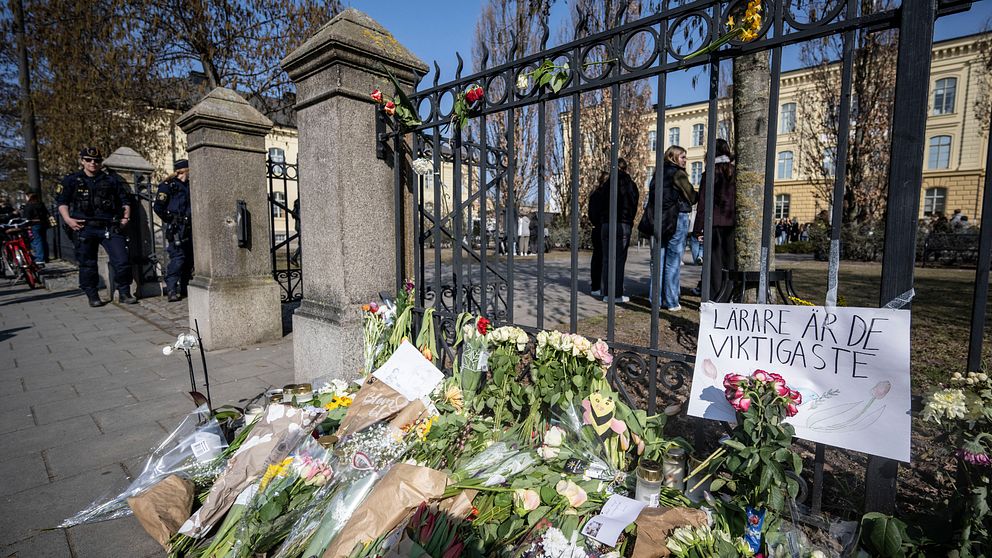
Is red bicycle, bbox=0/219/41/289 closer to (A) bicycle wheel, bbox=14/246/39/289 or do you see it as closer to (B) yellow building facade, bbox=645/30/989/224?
(A) bicycle wheel, bbox=14/246/39/289

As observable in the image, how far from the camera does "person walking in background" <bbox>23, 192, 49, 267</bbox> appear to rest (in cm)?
1172

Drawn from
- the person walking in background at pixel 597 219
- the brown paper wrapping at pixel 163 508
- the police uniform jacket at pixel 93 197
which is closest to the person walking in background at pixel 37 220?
the police uniform jacket at pixel 93 197

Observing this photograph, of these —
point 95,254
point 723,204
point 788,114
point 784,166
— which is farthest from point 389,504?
point 784,166

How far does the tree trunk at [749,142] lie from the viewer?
3672 mm

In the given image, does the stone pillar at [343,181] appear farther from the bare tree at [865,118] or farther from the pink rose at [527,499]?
the bare tree at [865,118]

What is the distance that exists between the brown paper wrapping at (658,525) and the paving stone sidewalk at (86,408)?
200 centimetres

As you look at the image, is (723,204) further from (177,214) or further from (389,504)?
(177,214)

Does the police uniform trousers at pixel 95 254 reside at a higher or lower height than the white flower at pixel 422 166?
lower

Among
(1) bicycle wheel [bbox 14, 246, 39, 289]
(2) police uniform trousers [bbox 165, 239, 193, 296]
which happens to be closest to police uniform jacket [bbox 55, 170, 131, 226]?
(2) police uniform trousers [bbox 165, 239, 193, 296]

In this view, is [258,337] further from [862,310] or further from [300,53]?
[862,310]

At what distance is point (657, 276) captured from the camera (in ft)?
6.77

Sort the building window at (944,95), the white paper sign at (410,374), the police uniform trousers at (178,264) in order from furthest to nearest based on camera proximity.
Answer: the building window at (944,95)
the police uniform trousers at (178,264)
the white paper sign at (410,374)

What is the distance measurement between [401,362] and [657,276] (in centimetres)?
151

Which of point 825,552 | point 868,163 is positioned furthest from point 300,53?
point 868,163
